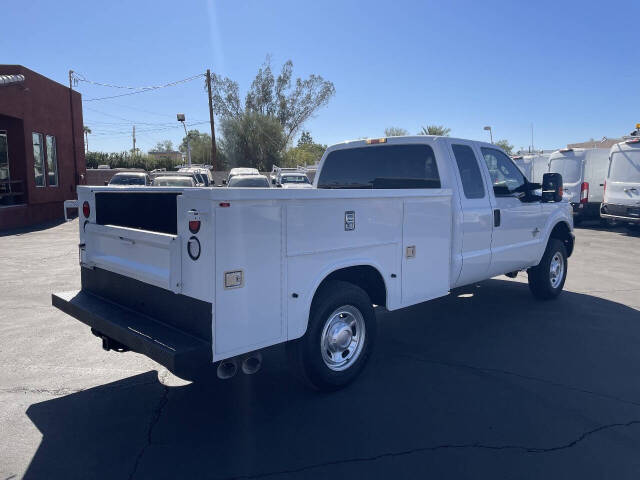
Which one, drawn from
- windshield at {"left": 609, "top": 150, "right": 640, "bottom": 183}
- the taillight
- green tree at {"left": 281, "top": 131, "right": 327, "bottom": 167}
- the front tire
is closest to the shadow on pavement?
the front tire

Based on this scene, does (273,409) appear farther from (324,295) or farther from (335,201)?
(335,201)

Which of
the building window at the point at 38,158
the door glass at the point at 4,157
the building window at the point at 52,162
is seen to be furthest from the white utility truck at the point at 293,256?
the building window at the point at 52,162

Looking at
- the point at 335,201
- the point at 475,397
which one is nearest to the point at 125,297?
the point at 335,201

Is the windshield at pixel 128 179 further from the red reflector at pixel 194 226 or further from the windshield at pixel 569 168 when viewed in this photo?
the red reflector at pixel 194 226

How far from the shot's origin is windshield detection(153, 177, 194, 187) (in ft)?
52.9

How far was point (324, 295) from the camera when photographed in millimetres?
4191

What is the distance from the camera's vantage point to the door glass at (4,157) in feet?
61.3

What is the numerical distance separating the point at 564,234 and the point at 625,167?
10.0 m

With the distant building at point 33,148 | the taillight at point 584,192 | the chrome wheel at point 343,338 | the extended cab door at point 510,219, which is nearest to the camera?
the chrome wheel at point 343,338

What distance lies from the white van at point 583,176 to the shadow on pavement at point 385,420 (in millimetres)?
14109

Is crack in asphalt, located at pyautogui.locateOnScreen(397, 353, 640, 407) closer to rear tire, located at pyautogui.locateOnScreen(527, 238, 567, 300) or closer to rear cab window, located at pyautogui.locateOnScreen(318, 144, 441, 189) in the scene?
rear cab window, located at pyautogui.locateOnScreen(318, 144, 441, 189)

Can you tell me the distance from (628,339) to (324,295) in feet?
13.0

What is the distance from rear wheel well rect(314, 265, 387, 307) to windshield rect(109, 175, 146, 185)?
15346mm

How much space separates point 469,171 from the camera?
5.89m
